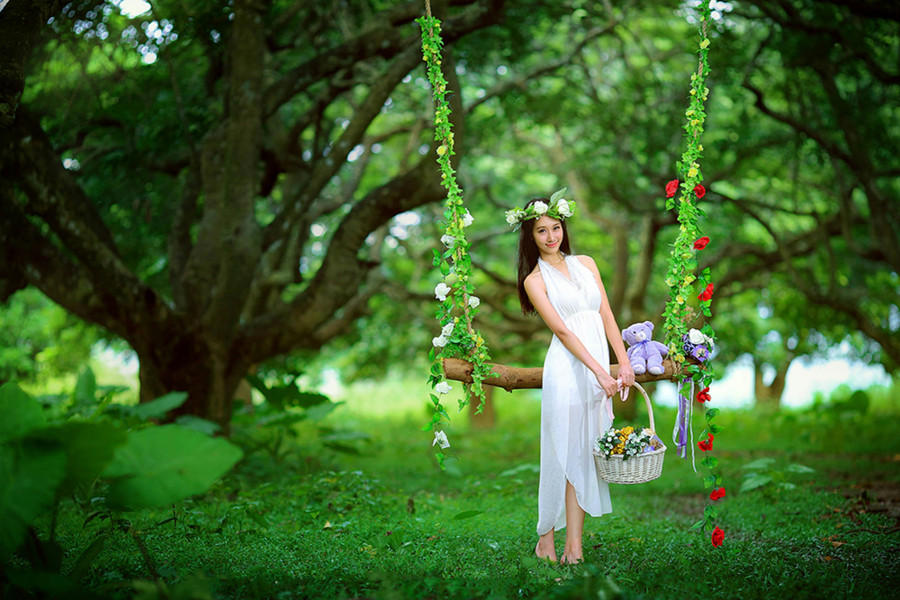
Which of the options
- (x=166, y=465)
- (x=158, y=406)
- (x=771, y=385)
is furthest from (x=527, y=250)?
(x=771, y=385)

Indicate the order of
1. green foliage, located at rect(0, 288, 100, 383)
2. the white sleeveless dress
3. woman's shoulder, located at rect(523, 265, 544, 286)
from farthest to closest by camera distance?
green foliage, located at rect(0, 288, 100, 383)
woman's shoulder, located at rect(523, 265, 544, 286)
the white sleeveless dress

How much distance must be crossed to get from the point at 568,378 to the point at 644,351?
1.55ft

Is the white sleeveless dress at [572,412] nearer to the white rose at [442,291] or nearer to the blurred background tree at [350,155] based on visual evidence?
the white rose at [442,291]

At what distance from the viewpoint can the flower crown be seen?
477cm

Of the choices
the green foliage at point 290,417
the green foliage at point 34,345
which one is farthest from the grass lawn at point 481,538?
the green foliage at point 34,345

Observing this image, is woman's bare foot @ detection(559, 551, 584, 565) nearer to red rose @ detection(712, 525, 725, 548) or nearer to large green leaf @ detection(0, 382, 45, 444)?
→ red rose @ detection(712, 525, 725, 548)

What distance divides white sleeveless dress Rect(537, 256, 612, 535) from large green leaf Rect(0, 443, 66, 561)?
2.59 meters

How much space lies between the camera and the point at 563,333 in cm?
461

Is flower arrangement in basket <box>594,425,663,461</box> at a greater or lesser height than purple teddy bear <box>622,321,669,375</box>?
lesser

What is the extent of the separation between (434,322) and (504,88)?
4.57m

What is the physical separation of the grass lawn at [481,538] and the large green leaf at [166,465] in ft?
1.30

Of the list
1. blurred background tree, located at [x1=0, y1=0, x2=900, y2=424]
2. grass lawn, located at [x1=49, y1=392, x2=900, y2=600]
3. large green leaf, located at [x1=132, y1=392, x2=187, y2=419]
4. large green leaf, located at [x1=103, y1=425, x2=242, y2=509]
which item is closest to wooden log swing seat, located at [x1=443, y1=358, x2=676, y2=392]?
grass lawn, located at [x1=49, y1=392, x2=900, y2=600]

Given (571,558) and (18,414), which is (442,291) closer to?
(571,558)

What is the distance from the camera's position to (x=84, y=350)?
13.8m
